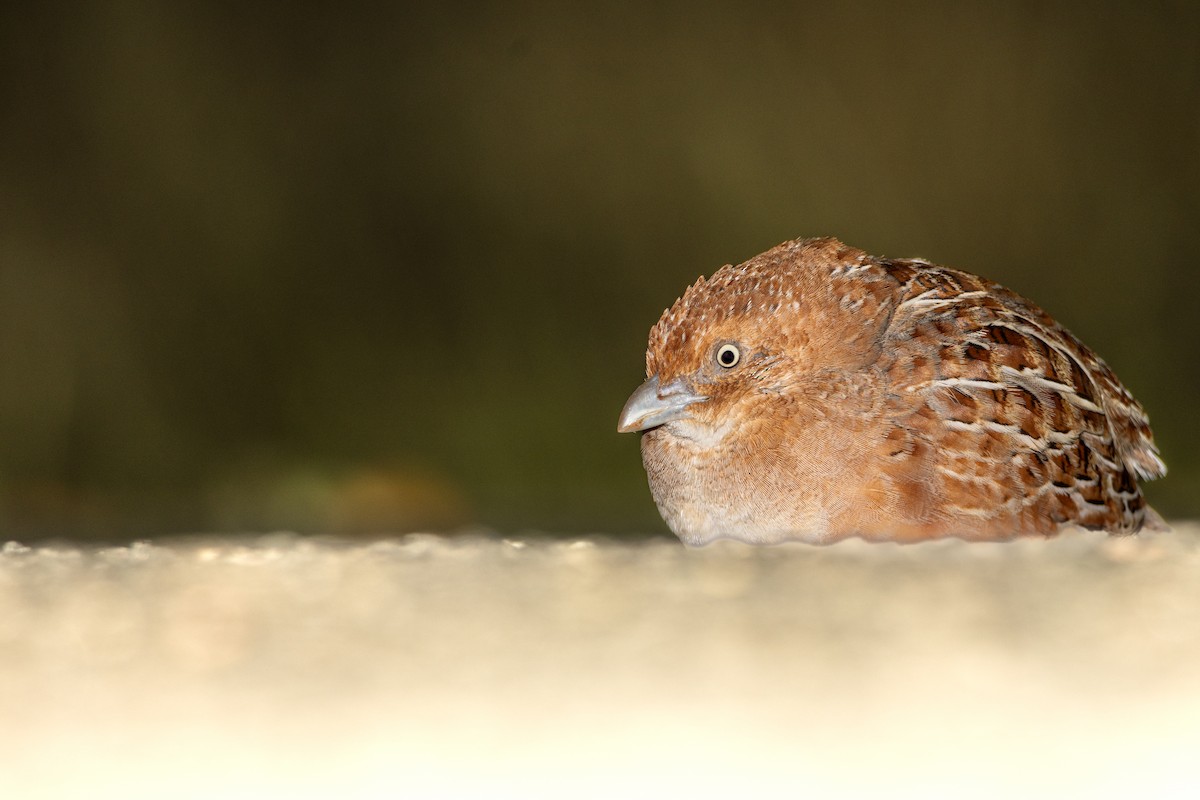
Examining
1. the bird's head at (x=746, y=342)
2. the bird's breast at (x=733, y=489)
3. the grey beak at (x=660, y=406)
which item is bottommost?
the bird's breast at (x=733, y=489)

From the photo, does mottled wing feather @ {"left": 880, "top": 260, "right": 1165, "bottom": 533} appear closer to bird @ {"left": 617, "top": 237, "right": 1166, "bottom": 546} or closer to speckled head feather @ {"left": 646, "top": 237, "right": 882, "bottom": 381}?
bird @ {"left": 617, "top": 237, "right": 1166, "bottom": 546}

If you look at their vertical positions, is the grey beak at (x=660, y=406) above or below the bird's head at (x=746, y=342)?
below

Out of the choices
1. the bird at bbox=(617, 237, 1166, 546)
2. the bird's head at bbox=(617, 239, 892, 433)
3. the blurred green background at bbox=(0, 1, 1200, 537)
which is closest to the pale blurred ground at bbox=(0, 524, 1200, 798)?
the bird at bbox=(617, 237, 1166, 546)

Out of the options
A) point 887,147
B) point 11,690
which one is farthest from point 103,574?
point 887,147

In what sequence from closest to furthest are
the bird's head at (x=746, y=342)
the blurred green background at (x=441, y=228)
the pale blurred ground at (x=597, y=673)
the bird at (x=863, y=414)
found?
the pale blurred ground at (x=597, y=673)
the bird at (x=863, y=414)
the bird's head at (x=746, y=342)
the blurred green background at (x=441, y=228)

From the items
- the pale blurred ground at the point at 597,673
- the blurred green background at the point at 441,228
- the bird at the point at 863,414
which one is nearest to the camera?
the pale blurred ground at the point at 597,673

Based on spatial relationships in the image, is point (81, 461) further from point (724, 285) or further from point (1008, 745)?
point (1008, 745)

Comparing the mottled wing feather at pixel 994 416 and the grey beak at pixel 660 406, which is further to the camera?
the grey beak at pixel 660 406

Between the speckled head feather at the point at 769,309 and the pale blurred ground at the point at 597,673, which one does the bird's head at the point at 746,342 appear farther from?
the pale blurred ground at the point at 597,673

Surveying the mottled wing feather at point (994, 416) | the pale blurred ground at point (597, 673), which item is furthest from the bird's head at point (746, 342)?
the pale blurred ground at point (597, 673)
